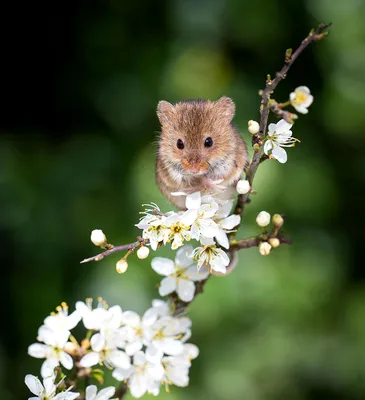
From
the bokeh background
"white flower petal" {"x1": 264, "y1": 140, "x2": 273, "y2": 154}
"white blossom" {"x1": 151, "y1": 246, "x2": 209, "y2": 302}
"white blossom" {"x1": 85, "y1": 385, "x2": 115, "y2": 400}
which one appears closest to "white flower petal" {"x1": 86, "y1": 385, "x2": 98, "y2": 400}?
"white blossom" {"x1": 85, "y1": 385, "x2": 115, "y2": 400}

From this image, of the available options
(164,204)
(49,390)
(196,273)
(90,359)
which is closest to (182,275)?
(196,273)

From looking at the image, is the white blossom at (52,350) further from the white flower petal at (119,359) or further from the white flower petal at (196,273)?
the white flower petal at (196,273)

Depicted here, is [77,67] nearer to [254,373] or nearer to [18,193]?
[18,193]

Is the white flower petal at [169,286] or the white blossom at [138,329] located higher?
the white flower petal at [169,286]

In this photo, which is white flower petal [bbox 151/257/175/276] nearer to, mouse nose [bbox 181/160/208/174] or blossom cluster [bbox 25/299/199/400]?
blossom cluster [bbox 25/299/199/400]

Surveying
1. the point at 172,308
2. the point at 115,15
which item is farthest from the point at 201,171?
the point at 115,15

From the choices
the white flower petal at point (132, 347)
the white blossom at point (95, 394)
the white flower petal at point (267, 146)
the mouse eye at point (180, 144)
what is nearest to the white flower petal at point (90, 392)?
the white blossom at point (95, 394)
